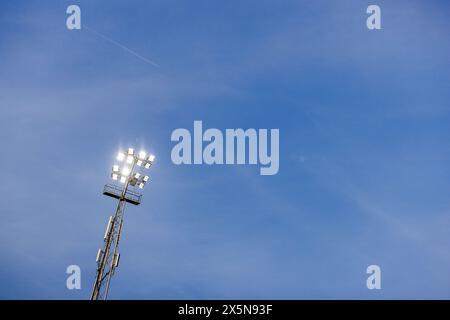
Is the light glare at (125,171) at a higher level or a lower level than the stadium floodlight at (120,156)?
lower

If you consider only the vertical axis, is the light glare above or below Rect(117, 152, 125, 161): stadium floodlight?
below

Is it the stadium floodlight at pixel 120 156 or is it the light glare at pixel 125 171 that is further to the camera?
the stadium floodlight at pixel 120 156

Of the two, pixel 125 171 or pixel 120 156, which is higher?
pixel 120 156

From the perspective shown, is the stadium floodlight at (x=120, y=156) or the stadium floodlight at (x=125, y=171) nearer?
the stadium floodlight at (x=125, y=171)

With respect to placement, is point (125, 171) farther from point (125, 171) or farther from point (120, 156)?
point (120, 156)

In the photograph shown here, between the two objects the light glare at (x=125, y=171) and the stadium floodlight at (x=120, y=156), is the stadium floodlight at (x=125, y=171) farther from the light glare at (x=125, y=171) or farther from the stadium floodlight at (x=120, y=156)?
the stadium floodlight at (x=120, y=156)

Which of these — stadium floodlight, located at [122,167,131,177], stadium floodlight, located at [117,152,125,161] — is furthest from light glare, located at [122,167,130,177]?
stadium floodlight, located at [117,152,125,161]

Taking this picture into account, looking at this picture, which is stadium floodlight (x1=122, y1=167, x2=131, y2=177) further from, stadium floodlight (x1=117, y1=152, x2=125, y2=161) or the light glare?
stadium floodlight (x1=117, y1=152, x2=125, y2=161)

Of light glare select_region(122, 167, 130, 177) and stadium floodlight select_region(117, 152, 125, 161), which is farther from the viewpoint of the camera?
stadium floodlight select_region(117, 152, 125, 161)

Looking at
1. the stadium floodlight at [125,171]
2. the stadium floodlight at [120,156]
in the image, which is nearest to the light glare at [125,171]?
the stadium floodlight at [125,171]

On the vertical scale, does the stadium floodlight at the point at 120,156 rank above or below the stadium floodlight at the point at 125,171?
above

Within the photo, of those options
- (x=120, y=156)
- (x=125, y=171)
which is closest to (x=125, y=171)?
(x=125, y=171)

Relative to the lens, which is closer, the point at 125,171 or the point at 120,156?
the point at 125,171
